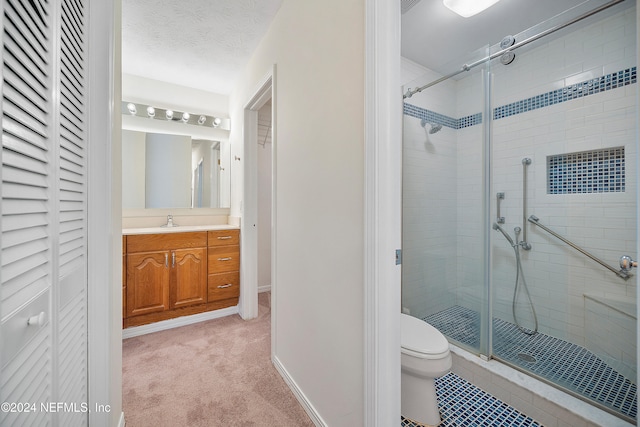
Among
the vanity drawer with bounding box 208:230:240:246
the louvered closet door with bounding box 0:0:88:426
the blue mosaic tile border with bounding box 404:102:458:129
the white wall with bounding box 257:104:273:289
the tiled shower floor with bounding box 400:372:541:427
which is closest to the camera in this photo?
the louvered closet door with bounding box 0:0:88:426

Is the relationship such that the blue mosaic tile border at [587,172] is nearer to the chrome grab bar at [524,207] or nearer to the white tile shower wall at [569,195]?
the white tile shower wall at [569,195]

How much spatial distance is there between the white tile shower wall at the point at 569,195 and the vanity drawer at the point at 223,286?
7.69 feet

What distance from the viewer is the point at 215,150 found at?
3.03m

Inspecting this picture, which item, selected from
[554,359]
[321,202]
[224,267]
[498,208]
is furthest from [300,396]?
[498,208]

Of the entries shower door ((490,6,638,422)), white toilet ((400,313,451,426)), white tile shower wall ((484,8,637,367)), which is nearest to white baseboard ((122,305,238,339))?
white toilet ((400,313,451,426))

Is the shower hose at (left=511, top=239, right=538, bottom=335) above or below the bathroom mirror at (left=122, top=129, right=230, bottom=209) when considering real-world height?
below

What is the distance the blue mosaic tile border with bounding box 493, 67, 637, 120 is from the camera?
1.60m

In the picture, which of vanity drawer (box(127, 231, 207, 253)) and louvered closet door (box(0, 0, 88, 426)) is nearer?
louvered closet door (box(0, 0, 88, 426))

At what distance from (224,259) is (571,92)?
317 centimetres

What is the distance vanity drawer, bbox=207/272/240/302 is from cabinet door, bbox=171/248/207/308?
Result: 0.18 ft

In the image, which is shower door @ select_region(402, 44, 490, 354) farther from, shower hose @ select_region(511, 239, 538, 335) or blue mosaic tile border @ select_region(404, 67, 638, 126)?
shower hose @ select_region(511, 239, 538, 335)

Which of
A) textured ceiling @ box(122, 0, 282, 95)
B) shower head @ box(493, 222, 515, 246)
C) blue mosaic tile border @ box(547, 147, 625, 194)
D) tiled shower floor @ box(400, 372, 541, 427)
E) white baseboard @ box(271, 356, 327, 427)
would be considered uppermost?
textured ceiling @ box(122, 0, 282, 95)

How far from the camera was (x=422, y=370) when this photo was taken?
126cm

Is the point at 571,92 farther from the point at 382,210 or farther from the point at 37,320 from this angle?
the point at 37,320
